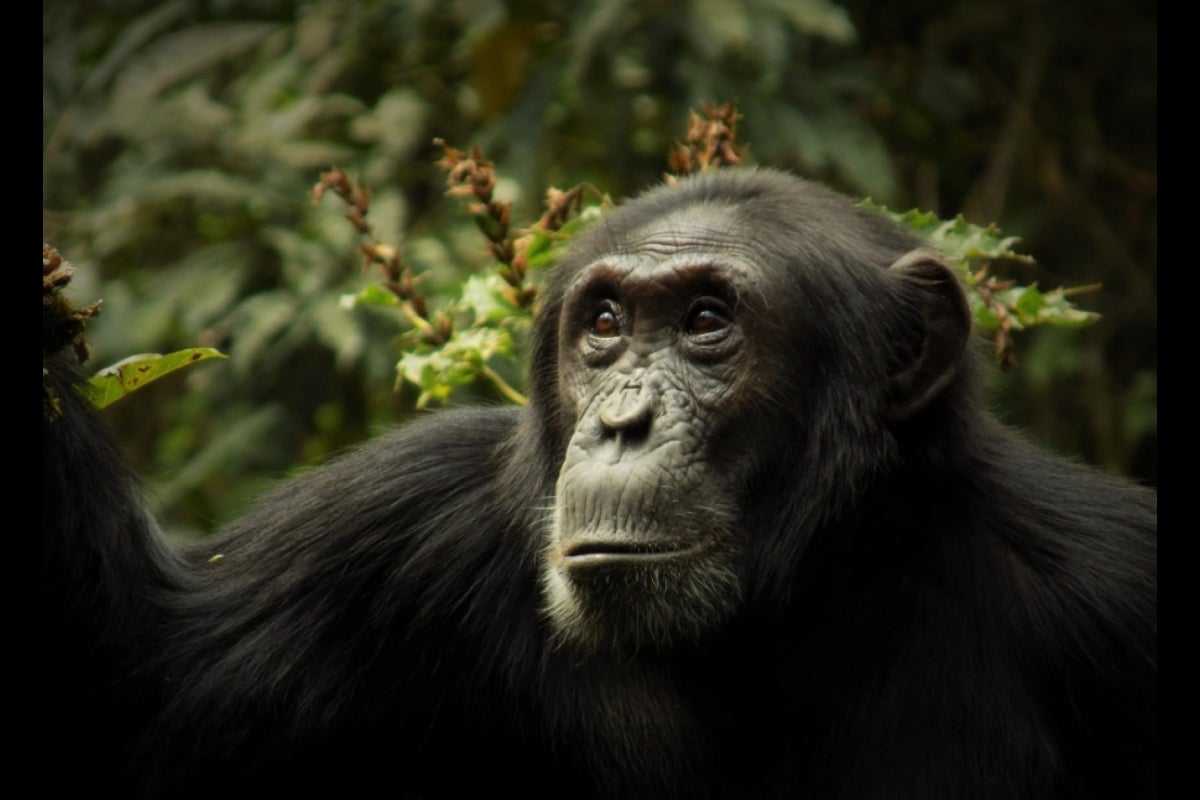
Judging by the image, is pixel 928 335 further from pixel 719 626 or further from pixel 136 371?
pixel 136 371

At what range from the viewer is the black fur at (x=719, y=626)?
4090mm

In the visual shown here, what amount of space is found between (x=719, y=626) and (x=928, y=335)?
971 millimetres

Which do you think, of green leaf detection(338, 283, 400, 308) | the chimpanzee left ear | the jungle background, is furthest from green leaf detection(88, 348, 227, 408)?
the jungle background

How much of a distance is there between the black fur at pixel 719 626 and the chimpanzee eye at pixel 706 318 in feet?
0.17

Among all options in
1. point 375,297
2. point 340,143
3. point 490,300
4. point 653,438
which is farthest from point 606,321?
point 340,143

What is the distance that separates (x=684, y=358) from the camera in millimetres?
4020

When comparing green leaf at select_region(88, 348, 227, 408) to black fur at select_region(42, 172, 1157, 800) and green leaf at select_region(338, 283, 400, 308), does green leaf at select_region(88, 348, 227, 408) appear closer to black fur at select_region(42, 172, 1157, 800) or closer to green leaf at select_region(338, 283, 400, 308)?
black fur at select_region(42, 172, 1157, 800)

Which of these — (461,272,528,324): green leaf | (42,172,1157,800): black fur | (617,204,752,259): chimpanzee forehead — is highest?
(617,204,752,259): chimpanzee forehead

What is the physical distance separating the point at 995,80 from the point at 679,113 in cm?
338

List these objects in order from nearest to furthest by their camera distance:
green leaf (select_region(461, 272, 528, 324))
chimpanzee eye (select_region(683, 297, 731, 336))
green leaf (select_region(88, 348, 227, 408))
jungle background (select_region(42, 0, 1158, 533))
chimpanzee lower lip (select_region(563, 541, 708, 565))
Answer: chimpanzee lower lip (select_region(563, 541, 708, 565)) → green leaf (select_region(88, 348, 227, 408)) → chimpanzee eye (select_region(683, 297, 731, 336)) → green leaf (select_region(461, 272, 528, 324)) → jungle background (select_region(42, 0, 1158, 533))

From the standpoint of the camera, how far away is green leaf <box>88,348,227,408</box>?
3.87 m

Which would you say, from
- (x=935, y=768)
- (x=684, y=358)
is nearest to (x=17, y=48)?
(x=684, y=358)

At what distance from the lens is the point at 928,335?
4.23 m

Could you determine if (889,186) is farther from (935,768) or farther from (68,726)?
(68,726)
